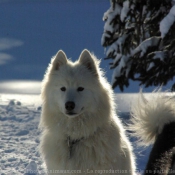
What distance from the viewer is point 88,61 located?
18.2ft

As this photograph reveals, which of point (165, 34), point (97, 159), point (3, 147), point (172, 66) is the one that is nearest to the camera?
point (97, 159)

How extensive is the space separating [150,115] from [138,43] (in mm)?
6117

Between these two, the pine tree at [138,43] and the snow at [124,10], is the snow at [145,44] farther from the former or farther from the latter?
the snow at [124,10]

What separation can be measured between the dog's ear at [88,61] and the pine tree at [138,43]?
212 inches

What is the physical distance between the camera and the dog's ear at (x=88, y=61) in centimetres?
553

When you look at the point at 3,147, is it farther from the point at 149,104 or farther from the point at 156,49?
the point at 149,104

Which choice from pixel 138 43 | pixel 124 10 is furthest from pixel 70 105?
pixel 138 43

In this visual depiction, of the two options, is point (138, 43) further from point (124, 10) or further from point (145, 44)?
point (124, 10)

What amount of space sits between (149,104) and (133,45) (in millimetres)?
5841

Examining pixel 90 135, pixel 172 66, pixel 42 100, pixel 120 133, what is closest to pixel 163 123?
pixel 120 133

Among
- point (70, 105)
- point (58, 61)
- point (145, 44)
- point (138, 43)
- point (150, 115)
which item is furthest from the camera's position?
point (138, 43)

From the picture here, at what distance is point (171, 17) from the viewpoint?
30.2 feet

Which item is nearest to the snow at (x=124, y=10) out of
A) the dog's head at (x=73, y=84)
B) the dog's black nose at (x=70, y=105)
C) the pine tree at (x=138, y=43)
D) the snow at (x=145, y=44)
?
the pine tree at (x=138, y=43)

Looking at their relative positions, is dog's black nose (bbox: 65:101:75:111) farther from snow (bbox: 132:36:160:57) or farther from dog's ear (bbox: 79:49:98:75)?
snow (bbox: 132:36:160:57)
